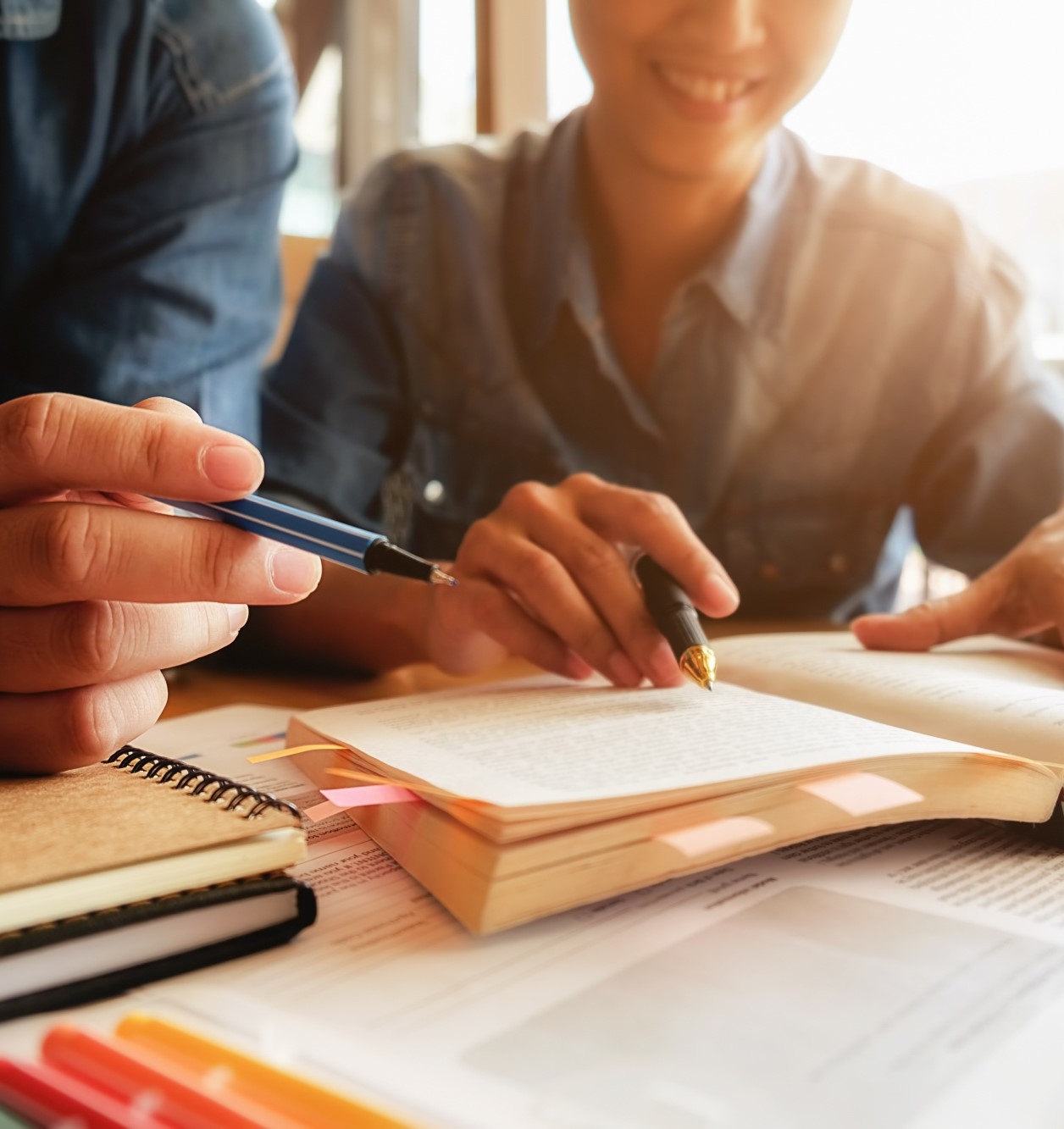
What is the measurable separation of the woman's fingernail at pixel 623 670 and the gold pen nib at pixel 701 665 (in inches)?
1.9

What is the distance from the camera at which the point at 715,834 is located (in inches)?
12.7

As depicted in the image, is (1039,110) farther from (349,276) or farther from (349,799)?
(349,799)

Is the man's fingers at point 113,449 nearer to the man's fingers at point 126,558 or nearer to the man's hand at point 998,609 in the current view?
the man's fingers at point 126,558

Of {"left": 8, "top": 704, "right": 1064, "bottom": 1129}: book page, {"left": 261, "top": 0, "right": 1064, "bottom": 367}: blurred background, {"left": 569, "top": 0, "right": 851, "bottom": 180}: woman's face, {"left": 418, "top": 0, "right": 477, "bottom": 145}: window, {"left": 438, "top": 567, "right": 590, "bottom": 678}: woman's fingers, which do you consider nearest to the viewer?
{"left": 8, "top": 704, "right": 1064, "bottom": 1129}: book page

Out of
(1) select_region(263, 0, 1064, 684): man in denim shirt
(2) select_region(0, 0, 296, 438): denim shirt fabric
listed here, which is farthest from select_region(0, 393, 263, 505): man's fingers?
(1) select_region(263, 0, 1064, 684): man in denim shirt

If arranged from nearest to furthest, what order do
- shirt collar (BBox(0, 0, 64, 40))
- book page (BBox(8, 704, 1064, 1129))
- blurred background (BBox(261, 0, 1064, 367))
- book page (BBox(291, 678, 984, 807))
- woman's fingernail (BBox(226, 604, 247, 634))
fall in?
1. book page (BBox(8, 704, 1064, 1129))
2. book page (BBox(291, 678, 984, 807))
3. woman's fingernail (BBox(226, 604, 247, 634))
4. shirt collar (BBox(0, 0, 64, 40))
5. blurred background (BBox(261, 0, 1064, 367))

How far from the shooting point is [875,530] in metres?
1.01

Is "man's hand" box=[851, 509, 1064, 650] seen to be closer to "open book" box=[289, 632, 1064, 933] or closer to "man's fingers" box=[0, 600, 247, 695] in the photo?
"open book" box=[289, 632, 1064, 933]

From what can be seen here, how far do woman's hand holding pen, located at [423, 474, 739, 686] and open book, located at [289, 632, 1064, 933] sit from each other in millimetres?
32

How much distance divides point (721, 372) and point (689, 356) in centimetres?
4

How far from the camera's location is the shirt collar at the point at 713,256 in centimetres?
96

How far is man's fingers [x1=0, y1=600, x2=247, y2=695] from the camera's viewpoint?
39 centimetres

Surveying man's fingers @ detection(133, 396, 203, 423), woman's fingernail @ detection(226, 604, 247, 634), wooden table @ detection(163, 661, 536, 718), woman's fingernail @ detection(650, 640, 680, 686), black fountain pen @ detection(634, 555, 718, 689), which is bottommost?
wooden table @ detection(163, 661, 536, 718)

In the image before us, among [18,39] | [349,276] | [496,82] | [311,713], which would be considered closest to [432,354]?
[349,276]
